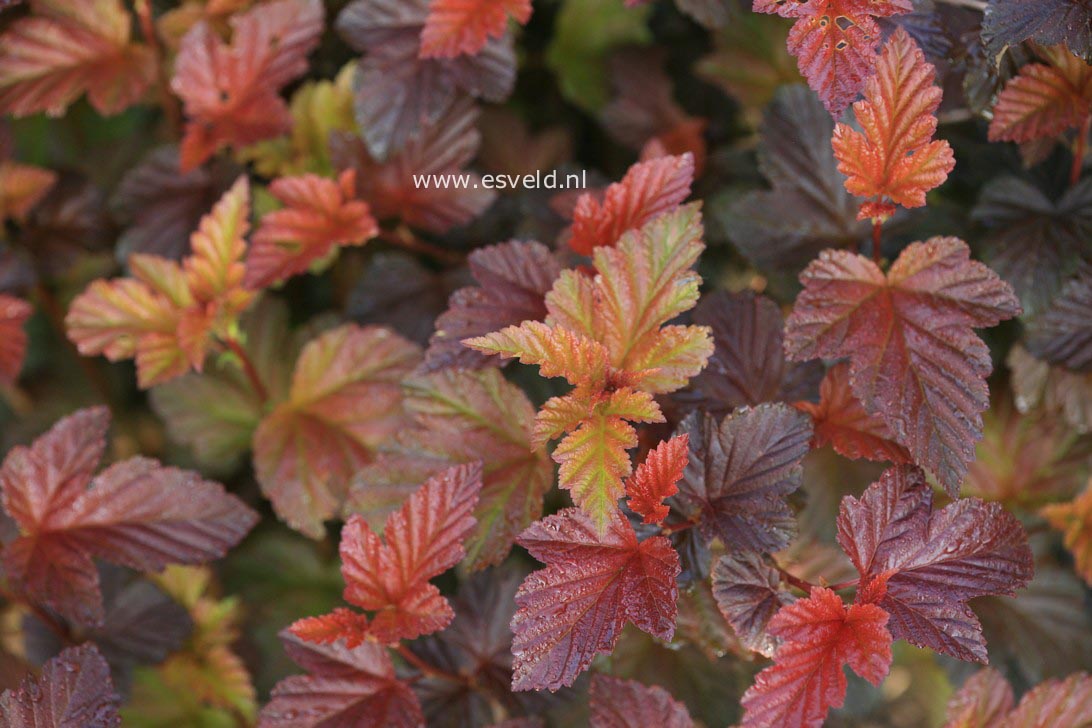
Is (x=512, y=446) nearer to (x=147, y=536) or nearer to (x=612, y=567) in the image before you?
(x=612, y=567)

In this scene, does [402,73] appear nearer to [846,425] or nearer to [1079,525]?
[846,425]

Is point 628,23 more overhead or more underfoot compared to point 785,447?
more overhead

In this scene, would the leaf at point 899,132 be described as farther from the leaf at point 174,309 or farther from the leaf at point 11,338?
the leaf at point 11,338

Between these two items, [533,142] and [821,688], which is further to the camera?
[533,142]

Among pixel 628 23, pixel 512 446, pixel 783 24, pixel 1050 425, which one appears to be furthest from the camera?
pixel 628 23

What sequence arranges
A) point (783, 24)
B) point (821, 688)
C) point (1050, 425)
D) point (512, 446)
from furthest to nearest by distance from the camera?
1. point (783, 24)
2. point (1050, 425)
3. point (512, 446)
4. point (821, 688)

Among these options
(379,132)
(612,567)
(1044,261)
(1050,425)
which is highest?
(379,132)

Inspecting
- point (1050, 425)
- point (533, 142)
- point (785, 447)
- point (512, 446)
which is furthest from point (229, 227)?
point (1050, 425)
